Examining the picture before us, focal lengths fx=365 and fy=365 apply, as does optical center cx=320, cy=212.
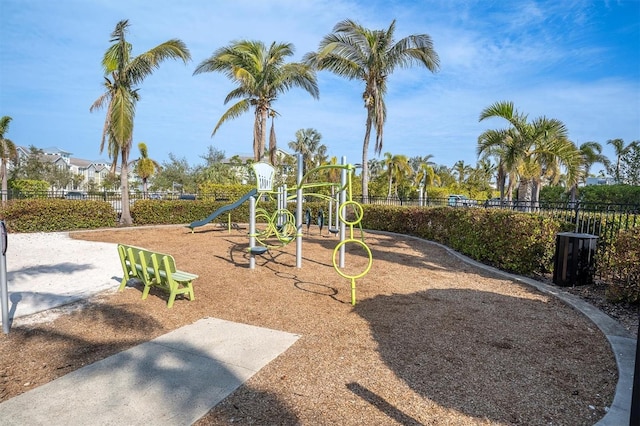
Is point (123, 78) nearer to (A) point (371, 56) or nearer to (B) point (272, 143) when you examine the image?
(B) point (272, 143)

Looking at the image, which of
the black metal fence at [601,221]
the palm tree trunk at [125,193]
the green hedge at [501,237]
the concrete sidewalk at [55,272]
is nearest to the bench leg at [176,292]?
the concrete sidewalk at [55,272]

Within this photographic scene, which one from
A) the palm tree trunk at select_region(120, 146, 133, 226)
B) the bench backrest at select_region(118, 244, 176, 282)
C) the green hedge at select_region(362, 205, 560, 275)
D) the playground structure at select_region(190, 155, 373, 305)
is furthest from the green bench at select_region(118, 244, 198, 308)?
the palm tree trunk at select_region(120, 146, 133, 226)

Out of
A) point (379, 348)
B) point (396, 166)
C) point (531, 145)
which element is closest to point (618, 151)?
point (396, 166)

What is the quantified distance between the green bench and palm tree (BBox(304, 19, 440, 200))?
12566mm

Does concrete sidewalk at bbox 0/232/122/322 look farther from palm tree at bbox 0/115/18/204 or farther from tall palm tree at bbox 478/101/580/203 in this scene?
palm tree at bbox 0/115/18/204

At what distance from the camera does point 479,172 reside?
52250 mm

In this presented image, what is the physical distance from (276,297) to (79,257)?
5.96m

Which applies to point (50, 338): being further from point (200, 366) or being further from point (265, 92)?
point (265, 92)

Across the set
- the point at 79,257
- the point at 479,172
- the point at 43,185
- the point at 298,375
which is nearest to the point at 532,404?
the point at 298,375

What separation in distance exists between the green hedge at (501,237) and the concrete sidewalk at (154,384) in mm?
5203

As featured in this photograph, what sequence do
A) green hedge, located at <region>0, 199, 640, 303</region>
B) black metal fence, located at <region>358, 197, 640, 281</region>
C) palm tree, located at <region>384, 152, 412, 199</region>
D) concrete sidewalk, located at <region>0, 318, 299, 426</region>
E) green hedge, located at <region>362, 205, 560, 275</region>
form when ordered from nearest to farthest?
concrete sidewalk, located at <region>0, 318, 299, 426</region>, green hedge, located at <region>0, 199, 640, 303</region>, black metal fence, located at <region>358, 197, 640, 281</region>, green hedge, located at <region>362, 205, 560, 275</region>, palm tree, located at <region>384, 152, 412, 199</region>

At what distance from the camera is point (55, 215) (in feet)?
45.0

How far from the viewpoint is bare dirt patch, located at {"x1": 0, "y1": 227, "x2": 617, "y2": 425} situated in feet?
9.14

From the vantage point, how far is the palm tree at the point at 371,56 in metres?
16.4
